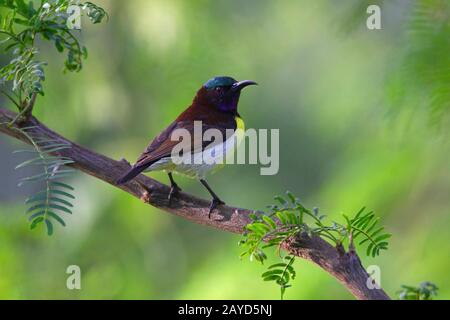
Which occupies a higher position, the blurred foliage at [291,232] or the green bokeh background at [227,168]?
the green bokeh background at [227,168]

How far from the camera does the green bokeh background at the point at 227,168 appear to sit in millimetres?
2619

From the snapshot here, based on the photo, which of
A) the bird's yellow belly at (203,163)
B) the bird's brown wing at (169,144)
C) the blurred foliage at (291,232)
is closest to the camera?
the blurred foliage at (291,232)

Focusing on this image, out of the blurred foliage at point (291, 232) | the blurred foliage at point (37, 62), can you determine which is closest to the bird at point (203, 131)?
the blurred foliage at point (37, 62)

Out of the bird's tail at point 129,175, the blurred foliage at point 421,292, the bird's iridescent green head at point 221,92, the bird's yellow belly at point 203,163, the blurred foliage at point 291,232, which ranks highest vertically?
the bird's iridescent green head at point 221,92

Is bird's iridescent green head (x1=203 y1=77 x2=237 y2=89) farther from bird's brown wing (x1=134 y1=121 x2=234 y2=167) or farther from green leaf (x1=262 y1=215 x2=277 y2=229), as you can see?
green leaf (x1=262 y1=215 x2=277 y2=229)

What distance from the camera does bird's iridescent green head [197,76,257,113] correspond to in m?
3.52

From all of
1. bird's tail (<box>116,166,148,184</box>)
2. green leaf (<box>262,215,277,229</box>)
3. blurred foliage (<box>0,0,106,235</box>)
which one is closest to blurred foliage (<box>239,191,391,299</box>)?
green leaf (<box>262,215,277,229</box>)

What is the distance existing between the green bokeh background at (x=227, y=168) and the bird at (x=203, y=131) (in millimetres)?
108

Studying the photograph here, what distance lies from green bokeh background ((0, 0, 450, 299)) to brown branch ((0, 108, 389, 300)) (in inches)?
14.1

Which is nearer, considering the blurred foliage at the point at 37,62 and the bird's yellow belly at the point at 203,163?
the blurred foliage at the point at 37,62

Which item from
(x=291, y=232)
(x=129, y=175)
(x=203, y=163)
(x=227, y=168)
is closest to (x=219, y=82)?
(x=203, y=163)

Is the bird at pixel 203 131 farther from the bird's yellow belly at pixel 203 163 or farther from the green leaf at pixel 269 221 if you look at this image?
the green leaf at pixel 269 221

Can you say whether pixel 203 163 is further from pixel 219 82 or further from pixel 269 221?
pixel 269 221
